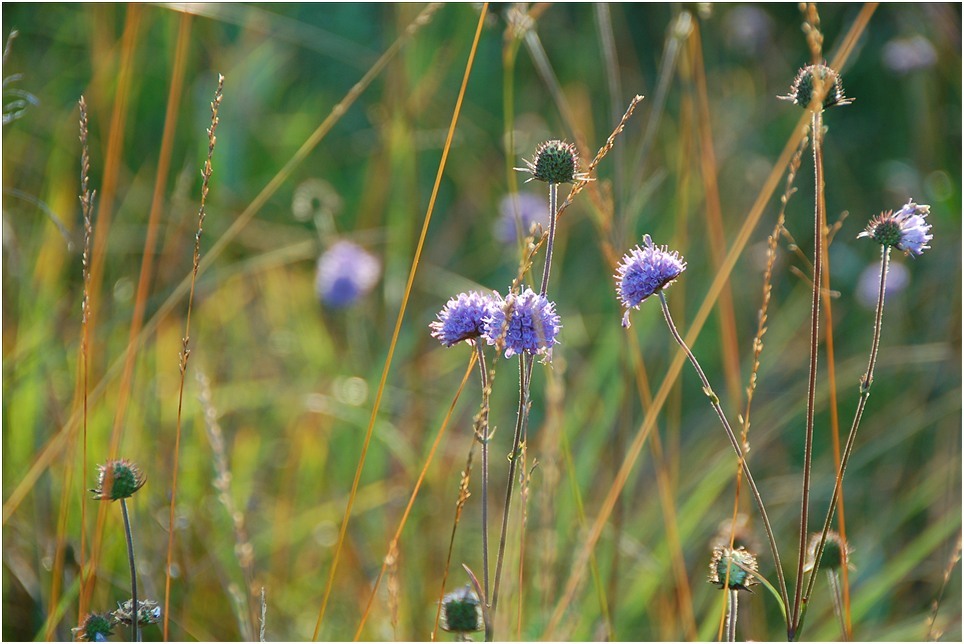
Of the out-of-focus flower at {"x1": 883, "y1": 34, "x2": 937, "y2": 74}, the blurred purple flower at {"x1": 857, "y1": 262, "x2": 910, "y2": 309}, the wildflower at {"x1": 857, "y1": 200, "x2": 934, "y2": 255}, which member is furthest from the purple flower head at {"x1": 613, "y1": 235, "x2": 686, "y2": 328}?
the out-of-focus flower at {"x1": 883, "y1": 34, "x2": 937, "y2": 74}

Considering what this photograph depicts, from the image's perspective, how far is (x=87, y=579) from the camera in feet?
4.19

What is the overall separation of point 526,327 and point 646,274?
167 millimetres

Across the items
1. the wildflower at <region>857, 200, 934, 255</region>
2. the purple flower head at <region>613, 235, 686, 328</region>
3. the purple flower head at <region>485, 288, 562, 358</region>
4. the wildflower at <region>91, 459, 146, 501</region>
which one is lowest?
the wildflower at <region>91, 459, 146, 501</region>

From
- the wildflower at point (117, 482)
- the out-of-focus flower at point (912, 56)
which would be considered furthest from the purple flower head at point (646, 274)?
the out-of-focus flower at point (912, 56)

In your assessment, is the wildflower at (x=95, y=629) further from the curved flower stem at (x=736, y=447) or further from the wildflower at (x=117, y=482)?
the curved flower stem at (x=736, y=447)

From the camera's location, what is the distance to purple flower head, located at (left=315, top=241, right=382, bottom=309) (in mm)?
2502

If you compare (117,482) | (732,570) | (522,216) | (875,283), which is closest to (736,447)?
(732,570)

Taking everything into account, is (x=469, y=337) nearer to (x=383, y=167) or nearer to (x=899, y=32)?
(x=383, y=167)

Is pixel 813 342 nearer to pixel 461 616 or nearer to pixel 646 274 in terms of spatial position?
pixel 646 274

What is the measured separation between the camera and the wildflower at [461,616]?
113cm

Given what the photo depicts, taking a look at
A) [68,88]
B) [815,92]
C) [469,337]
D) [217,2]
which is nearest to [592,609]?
[469,337]

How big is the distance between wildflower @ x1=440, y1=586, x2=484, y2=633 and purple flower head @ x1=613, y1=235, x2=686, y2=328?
433 millimetres

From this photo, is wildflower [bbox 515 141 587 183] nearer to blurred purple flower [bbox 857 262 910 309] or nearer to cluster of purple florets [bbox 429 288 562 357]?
cluster of purple florets [bbox 429 288 562 357]

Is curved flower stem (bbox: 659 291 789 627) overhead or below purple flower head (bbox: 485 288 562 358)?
below
